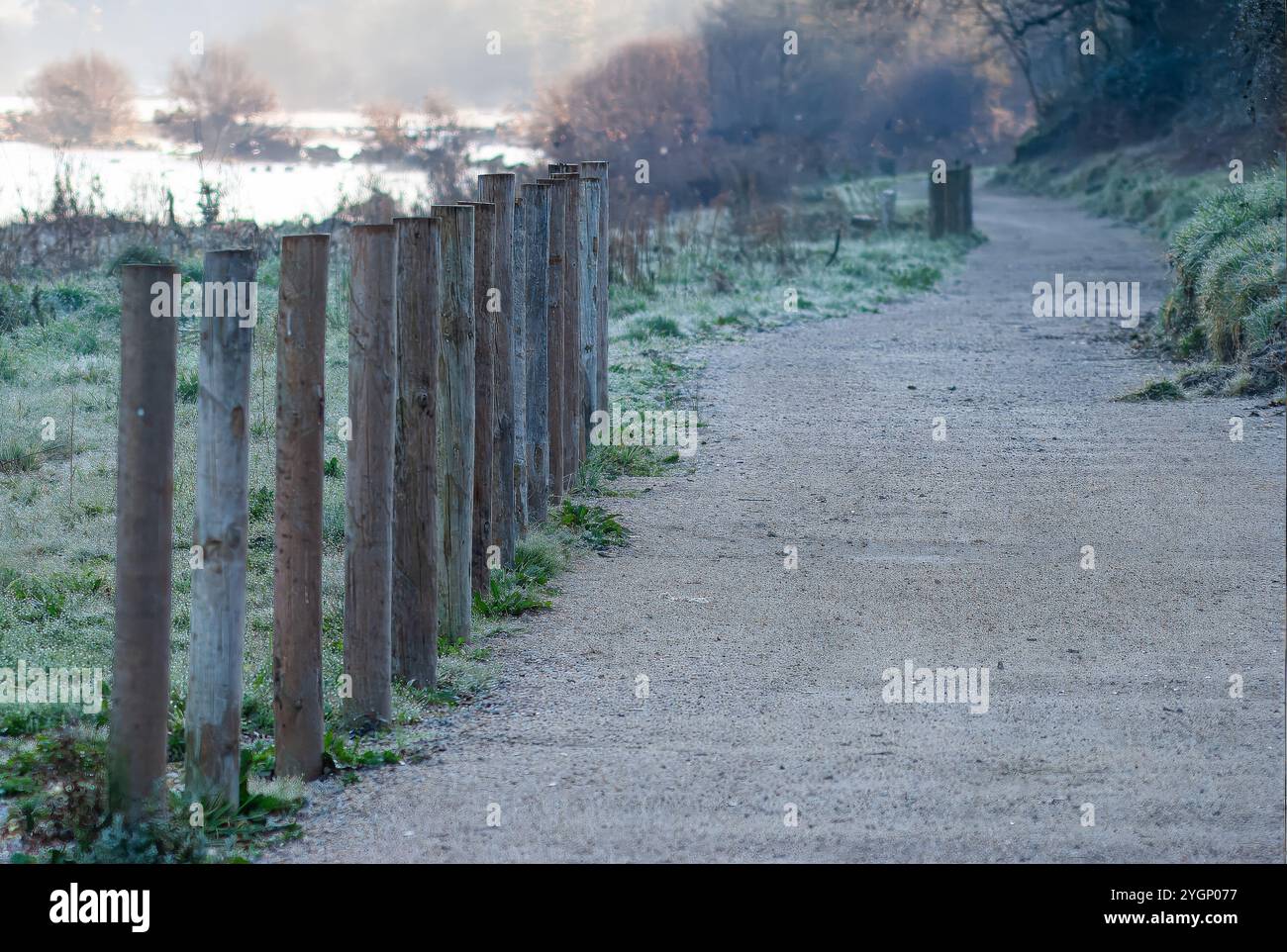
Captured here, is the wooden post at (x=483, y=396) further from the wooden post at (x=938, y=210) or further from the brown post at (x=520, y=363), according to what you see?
the wooden post at (x=938, y=210)

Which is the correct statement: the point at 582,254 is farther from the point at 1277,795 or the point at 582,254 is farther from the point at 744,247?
the point at 744,247

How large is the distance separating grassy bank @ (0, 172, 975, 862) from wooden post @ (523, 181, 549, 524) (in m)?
0.21

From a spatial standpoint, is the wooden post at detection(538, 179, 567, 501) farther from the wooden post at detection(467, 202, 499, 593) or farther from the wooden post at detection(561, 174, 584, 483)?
the wooden post at detection(467, 202, 499, 593)

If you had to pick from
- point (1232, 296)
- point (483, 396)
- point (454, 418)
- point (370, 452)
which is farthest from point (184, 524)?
point (1232, 296)

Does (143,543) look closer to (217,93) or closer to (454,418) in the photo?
(454,418)

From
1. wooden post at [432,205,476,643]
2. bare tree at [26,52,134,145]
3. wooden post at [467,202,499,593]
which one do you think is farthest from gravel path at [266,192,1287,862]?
bare tree at [26,52,134,145]

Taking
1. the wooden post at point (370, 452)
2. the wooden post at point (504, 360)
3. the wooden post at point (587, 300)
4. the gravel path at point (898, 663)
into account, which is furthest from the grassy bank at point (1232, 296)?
the wooden post at point (370, 452)

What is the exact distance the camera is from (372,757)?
4.95 m

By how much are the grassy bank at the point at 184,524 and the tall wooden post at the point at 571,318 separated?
384 mm

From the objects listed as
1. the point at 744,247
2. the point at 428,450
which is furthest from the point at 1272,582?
the point at 744,247

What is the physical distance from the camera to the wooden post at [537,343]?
25.4 feet

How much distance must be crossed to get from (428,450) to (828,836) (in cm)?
207

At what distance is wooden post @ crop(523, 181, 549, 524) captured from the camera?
7730mm
